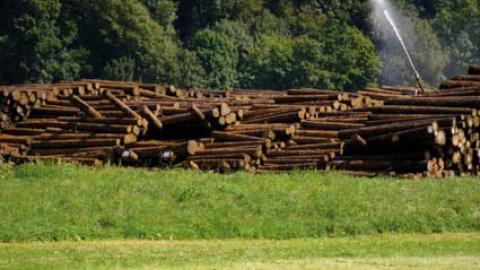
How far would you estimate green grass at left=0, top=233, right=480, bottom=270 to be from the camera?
2175cm

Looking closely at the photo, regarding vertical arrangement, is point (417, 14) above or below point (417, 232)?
above

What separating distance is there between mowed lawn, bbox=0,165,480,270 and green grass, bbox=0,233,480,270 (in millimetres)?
17

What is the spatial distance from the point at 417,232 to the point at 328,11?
55473 millimetres

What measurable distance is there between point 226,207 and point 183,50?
161 feet

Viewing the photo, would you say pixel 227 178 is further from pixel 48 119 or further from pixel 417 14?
pixel 417 14

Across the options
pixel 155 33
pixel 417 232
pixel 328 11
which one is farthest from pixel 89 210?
pixel 328 11

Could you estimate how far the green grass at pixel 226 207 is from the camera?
86.2ft

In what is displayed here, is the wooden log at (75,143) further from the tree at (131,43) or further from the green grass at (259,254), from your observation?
the tree at (131,43)

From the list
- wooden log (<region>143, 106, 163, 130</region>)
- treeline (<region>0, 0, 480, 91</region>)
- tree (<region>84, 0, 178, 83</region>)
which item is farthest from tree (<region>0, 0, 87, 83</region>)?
wooden log (<region>143, 106, 163, 130</region>)

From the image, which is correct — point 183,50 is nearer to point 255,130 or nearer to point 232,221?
point 255,130

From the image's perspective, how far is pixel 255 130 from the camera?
114ft

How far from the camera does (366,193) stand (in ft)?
94.3

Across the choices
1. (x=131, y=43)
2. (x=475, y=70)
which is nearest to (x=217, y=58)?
(x=131, y=43)

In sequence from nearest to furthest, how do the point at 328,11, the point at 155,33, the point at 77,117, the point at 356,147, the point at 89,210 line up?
the point at 89,210
the point at 356,147
the point at 77,117
the point at 155,33
the point at 328,11
